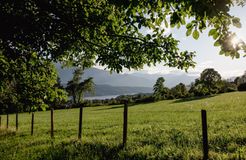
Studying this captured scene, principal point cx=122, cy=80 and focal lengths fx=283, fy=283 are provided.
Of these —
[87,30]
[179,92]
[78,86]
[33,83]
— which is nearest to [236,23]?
[87,30]

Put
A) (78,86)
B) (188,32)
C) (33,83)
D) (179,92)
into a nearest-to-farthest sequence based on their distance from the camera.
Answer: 1. (188,32)
2. (33,83)
3. (179,92)
4. (78,86)

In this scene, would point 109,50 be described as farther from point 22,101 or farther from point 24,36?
point 22,101

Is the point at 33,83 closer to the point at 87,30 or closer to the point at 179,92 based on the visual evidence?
the point at 87,30

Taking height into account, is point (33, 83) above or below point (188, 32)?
below

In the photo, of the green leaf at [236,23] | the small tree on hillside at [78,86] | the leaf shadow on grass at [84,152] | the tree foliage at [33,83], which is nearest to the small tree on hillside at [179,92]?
the small tree on hillside at [78,86]

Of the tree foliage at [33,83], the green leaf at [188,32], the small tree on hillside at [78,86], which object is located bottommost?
the tree foliage at [33,83]

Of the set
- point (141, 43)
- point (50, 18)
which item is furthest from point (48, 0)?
point (141, 43)

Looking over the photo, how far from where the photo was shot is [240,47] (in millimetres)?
5281

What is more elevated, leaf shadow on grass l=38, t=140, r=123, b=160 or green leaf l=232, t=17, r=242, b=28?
green leaf l=232, t=17, r=242, b=28

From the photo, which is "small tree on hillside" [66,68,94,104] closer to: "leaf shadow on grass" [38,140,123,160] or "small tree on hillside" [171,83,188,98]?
"small tree on hillside" [171,83,188,98]

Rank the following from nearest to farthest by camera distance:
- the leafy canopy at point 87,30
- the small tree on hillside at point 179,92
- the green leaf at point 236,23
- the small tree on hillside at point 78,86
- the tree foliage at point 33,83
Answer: the green leaf at point 236,23, the leafy canopy at point 87,30, the tree foliage at point 33,83, the small tree on hillside at point 179,92, the small tree on hillside at point 78,86

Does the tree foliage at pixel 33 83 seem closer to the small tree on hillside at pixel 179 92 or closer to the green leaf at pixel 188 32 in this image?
the green leaf at pixel 188 32

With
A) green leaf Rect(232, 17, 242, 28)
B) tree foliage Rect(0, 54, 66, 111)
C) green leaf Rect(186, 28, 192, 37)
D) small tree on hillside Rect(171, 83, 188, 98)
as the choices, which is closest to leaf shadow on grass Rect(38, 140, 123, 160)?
tree foliage Rect(0, 54, 66, 111)

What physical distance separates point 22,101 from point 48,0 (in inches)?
192
